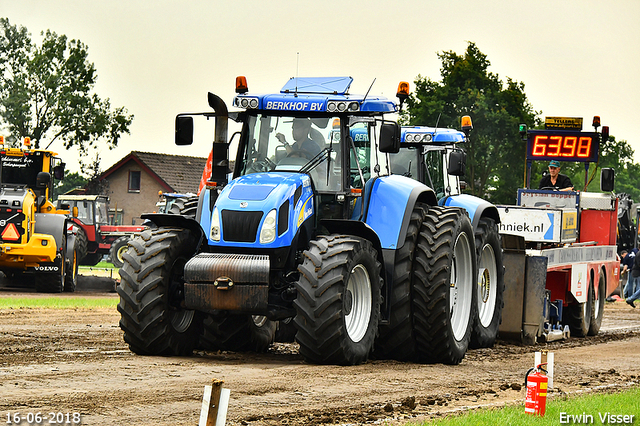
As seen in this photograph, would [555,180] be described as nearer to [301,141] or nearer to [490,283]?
[490,283]

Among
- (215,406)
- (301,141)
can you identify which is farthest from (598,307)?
(215,406)

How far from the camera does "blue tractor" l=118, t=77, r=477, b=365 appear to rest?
31.2 ft

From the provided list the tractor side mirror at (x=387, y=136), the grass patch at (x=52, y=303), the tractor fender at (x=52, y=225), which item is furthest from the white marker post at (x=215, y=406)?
the tractor fender at (x=52, y=225)

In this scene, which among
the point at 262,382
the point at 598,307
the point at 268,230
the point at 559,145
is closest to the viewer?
the point at 262,382

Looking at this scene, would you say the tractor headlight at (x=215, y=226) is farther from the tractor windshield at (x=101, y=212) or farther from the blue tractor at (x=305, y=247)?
the tractor windshield at (x=101, y=212)

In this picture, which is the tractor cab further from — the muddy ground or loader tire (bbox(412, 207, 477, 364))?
the muddy ground

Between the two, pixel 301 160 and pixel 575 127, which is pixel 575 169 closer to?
pixel 575 127

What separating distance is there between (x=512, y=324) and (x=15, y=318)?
304 inches

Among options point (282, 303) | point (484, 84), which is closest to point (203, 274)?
point (282, 303)

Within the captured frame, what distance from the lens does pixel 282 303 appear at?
984 cm

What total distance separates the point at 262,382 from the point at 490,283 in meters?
5.63

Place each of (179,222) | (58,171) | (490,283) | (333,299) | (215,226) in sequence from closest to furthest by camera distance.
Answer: (333,299), (215,226), (179,222), (490,283), (58,171)

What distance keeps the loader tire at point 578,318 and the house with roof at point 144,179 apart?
163 feet

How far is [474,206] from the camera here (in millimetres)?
13391
